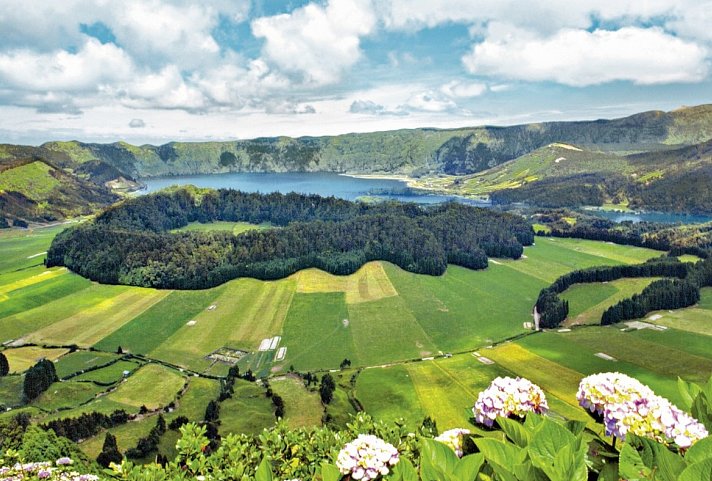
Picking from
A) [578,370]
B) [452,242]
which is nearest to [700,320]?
[578,370]

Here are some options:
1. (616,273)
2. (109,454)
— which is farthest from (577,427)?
(616,273)

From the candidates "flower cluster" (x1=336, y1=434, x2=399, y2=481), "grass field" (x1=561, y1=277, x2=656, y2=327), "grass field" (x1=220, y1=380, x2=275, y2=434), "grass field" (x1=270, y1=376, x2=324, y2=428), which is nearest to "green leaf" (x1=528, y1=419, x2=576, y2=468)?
"flower cluster" (x1=336, y1=434, x2=399, y2=481)

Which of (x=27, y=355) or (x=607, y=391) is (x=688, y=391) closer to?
(x=607, y=391)

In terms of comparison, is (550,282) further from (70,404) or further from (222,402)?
(70,404)

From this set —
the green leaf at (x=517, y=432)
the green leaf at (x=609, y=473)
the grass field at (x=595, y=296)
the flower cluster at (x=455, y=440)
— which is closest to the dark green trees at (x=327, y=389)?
the grass field at (x=595, y=296)

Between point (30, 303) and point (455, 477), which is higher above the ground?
point (455, 477)

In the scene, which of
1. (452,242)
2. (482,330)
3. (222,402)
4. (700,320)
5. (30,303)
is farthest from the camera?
(452,242)

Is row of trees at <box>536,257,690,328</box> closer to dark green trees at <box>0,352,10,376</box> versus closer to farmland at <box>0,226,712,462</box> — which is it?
farmland at <box>0,226,712,462</box>
